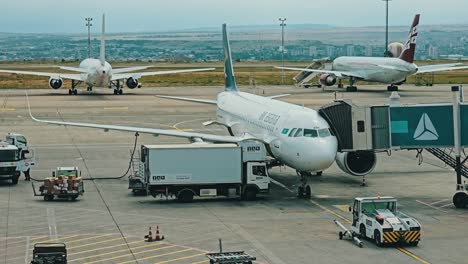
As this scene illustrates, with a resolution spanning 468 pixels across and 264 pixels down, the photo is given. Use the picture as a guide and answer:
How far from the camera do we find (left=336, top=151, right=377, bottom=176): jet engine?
2025 inches

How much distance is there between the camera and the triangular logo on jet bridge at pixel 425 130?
1928 inches

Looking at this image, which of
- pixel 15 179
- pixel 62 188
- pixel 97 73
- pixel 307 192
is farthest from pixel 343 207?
pixel 97 73

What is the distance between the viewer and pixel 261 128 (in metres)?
53.1

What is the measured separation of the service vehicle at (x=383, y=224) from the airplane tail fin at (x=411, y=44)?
8337cm

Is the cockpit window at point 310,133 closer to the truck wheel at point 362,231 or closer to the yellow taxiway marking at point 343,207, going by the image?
the yellow taxiway marking at point 343,207

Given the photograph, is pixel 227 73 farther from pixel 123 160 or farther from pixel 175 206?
pixel 175 206

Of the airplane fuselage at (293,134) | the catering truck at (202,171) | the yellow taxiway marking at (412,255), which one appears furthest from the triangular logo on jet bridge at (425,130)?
the yellow taxiway marking at (412,255)

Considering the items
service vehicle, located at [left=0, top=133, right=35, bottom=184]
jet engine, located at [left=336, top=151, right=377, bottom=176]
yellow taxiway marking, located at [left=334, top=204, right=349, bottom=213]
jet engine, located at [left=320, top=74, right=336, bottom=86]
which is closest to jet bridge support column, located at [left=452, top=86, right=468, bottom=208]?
yellow taxiway marking, located at [left=334, top=204, right=349, bottom=213]

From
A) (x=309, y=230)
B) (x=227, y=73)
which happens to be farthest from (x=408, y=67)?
(x=309, y=230)

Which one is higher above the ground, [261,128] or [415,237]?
[261,128]

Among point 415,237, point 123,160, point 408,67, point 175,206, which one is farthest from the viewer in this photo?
point 408,67

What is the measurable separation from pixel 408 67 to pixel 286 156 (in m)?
79.1

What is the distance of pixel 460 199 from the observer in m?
46.0

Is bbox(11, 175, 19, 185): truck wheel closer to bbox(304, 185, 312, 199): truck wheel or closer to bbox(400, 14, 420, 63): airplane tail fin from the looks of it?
bbox(304, 185, 312, 199): truck wheel
